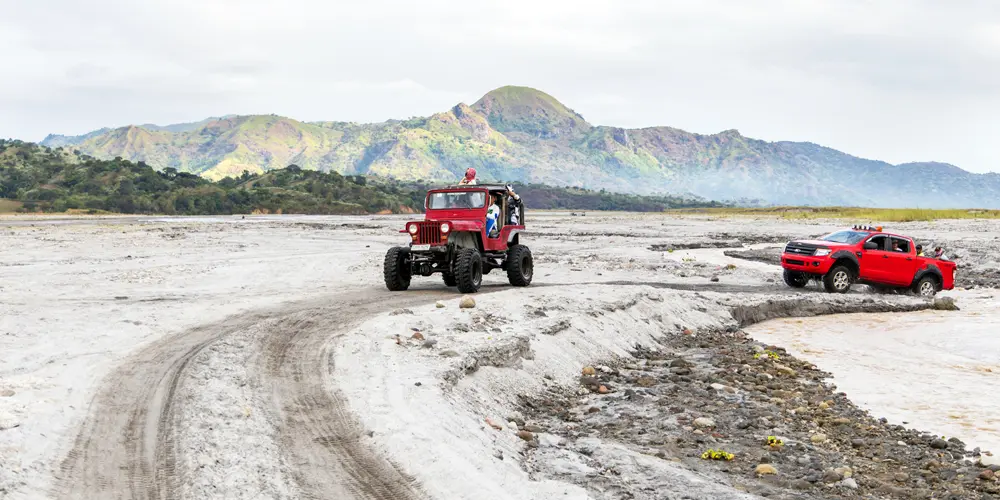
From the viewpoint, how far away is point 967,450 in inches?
354

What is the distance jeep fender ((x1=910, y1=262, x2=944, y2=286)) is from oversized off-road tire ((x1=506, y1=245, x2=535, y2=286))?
38.6 ft

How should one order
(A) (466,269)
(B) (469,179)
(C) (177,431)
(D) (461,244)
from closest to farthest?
1. (C) (177,431)
2. (A) (466,269)
3. (D) (461,244)
4. (B) (469,179)

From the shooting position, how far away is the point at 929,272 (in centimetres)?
2359

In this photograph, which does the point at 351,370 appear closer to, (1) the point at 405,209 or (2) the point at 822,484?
(2) the point at 822,484

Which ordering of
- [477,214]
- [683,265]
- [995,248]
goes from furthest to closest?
[995,248]
[683,265]
[477,214]

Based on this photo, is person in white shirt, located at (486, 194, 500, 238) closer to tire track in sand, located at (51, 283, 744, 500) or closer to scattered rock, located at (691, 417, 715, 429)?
tire track in sand, located at (51, 283, 744, 500)

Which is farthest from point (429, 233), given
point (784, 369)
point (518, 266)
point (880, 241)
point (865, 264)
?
point (880, 241)

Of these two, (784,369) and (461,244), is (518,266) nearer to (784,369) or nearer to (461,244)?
(461,244)

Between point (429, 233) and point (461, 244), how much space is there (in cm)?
98

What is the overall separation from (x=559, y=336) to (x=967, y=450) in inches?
256

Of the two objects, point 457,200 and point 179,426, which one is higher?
point 457,200

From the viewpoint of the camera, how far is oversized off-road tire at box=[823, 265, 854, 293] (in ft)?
74.5

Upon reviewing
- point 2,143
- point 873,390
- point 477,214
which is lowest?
point 873,390

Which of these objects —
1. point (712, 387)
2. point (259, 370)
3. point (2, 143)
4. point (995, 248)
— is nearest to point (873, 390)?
point (712, 387)
